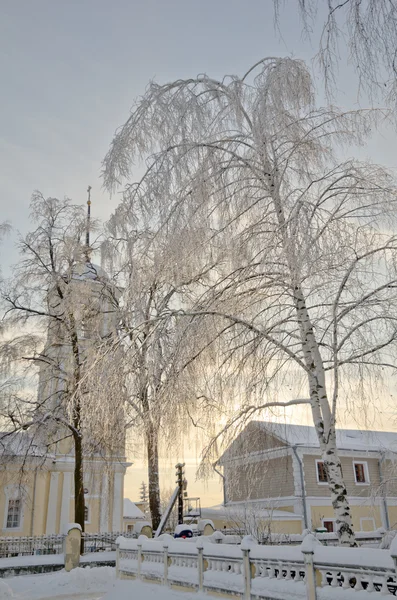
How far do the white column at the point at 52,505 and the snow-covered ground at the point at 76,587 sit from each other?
7799 millimetres

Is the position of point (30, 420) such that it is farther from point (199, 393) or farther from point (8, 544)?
point (199, 393)

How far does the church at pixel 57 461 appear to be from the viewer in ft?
59.0

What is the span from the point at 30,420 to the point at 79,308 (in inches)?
166

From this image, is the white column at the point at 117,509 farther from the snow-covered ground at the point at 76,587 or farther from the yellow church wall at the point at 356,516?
the yellow church wall at the point at 356,516

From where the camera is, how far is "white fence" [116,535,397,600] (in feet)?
20.5

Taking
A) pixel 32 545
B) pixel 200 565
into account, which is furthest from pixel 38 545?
pixel 200 565

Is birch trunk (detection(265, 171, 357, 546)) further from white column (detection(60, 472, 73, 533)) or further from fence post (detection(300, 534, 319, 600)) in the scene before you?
white column (detection(60, 472, 73, 533))

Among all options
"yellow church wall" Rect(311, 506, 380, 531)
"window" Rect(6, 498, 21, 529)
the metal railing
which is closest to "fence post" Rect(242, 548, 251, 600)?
the metal railing

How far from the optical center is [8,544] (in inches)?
730

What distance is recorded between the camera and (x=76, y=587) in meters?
14.7

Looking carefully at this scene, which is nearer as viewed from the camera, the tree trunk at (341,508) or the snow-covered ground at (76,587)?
the tree trunk at (341,508)

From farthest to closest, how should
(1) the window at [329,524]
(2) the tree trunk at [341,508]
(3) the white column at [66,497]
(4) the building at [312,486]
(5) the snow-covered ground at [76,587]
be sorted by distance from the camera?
(1) the window at [329,524]
(3) the white column at [66,497]
(4) the building at [312,486]
(5) the snow-covered ground at [76,587]
(2) the tree trunk at [341,508]

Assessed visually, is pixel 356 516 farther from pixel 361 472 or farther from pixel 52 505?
pixel 52 505

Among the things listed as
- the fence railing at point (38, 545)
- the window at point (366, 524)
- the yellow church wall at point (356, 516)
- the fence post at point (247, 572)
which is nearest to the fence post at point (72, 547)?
the fence railing at point (38, 545)
